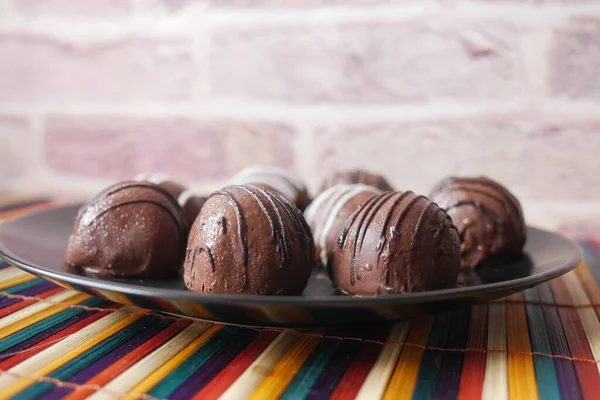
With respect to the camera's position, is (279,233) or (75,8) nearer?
(279,233)

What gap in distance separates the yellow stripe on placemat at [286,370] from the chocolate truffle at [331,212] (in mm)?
326

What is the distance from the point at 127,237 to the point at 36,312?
7.4 inches

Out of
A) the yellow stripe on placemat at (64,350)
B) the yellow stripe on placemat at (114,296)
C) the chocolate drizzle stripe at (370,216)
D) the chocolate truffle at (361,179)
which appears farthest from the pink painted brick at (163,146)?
the yellow stripe on placemat at (114,296)

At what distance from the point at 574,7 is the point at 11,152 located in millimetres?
2078

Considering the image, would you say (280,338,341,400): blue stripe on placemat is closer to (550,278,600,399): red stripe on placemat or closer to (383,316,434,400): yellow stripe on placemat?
(383,316,434,400): yellow stripe on placemat

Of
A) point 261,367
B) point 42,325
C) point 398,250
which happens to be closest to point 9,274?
point 42,325

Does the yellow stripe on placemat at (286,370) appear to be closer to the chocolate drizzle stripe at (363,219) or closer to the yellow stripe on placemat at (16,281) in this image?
the chocolate drizzle stripe at (363,219)

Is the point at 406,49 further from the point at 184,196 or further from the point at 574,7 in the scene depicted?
the point at 184,196

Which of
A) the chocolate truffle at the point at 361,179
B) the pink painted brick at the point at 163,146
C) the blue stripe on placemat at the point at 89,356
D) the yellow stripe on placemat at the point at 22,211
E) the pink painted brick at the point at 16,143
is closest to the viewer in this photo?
the blue stripe on placemat at the point at 89,356

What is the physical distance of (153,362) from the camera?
843mm

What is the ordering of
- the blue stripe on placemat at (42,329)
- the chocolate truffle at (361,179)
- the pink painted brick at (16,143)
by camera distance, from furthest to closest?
the pink painted brick at (16,143) → the chocolate truffle at (361,179) → the blue stripe on placemat at (42,329)

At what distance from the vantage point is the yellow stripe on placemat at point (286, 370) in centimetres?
77

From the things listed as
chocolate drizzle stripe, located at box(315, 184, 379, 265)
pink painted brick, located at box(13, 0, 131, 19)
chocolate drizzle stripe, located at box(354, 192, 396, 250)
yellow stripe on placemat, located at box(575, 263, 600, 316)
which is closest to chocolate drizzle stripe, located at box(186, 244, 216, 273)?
chocolate drizzle stripe, located at box(354, 192, 396, 250)

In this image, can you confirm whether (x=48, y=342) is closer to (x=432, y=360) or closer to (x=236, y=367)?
(x=236, y=367)
